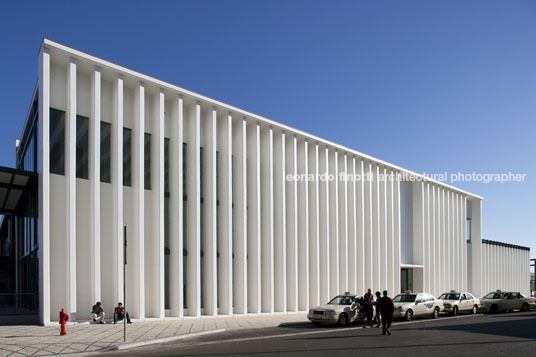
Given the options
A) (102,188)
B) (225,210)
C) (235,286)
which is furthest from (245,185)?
(102,188)

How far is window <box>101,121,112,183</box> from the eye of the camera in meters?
21.2

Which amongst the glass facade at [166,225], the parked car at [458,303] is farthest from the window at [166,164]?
the parked car at [458,303]

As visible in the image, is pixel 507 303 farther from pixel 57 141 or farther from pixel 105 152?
pixel 57 141

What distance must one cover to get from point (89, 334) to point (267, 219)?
1264 cm

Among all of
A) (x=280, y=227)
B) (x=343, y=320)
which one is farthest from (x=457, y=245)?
(x=343, y=320)

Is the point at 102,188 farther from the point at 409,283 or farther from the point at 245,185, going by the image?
the point at 409,283

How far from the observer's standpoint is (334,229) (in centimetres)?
3141

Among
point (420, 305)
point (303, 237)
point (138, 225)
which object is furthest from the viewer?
point (303, 237)

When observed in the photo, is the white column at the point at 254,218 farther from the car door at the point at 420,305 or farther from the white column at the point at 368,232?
the white column at the point at 368,232

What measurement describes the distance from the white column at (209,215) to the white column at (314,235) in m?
7.26

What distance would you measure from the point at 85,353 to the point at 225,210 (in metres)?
12.7

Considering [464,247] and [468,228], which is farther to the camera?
[468,228]

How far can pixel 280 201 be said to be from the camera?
28031 mm

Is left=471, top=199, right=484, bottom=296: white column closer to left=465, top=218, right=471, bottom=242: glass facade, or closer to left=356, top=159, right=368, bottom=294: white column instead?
left=465, top=218, right=471, bottom=242: glass facade
